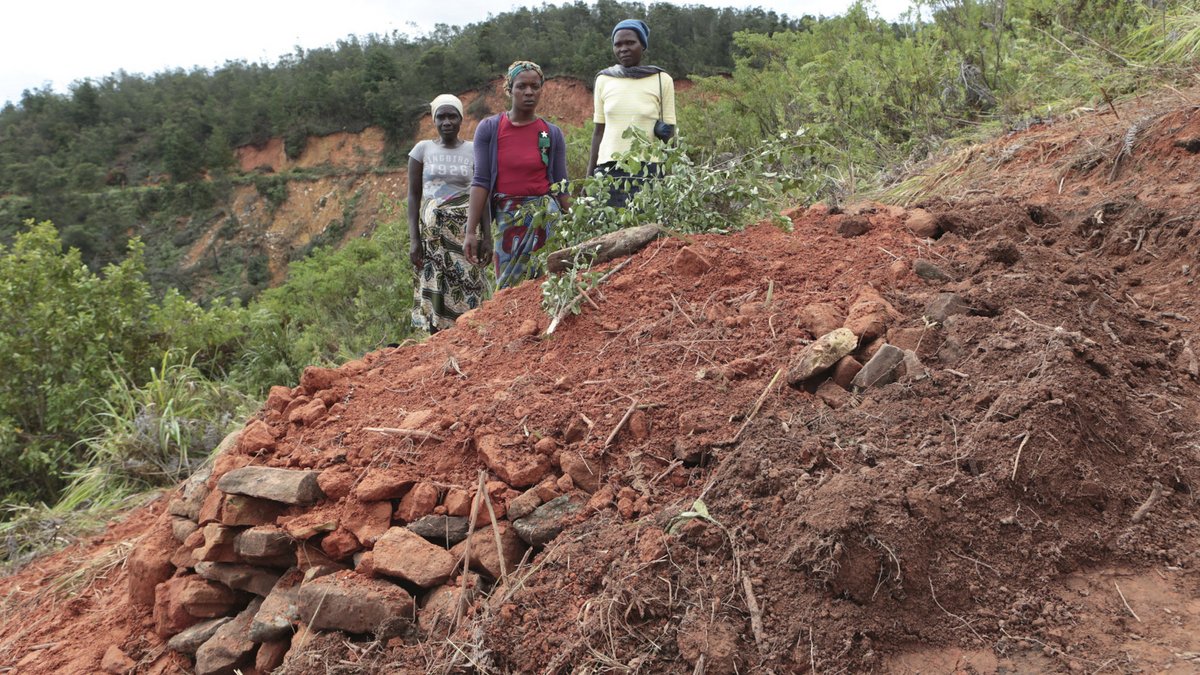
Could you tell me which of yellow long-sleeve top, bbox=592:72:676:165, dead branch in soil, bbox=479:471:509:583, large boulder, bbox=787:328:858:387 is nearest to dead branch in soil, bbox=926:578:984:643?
large boulder, bbox=787:328:858:387

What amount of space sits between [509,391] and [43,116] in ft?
192

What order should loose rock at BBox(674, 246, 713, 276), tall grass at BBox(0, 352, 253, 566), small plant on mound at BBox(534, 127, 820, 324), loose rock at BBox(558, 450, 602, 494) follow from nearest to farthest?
loose rock at BBox(558, 450, 602, 494)
loose rock at BBox(674, 246, 713, 276)
small plant on mound at BBox(534, 127, 820, 324)
tall grass at BBox(0, 352, 253, 566)

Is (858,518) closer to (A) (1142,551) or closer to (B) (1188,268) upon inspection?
(A) (1142,551)

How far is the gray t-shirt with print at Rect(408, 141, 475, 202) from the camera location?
4.71 m

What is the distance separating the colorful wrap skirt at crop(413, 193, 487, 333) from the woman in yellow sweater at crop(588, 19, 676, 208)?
892mm

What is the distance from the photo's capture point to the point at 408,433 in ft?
8.11

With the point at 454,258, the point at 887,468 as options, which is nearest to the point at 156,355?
the point at 454,258

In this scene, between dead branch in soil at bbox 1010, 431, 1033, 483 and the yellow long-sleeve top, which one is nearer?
dead branch in soil at bbox 1010, 431, 1033, 483

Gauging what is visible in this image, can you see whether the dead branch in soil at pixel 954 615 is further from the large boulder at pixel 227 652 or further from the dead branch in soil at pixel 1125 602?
the large boulder at pixel 227 652

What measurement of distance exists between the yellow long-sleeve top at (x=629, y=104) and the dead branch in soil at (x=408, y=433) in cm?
224

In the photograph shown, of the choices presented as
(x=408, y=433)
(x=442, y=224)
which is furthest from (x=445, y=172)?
(x=408, y=433)

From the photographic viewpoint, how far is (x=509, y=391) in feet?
8.38

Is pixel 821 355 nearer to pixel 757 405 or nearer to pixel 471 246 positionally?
pixel 757 405

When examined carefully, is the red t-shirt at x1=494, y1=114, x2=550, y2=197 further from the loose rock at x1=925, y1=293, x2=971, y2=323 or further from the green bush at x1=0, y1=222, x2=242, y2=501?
the green bush at x1=0, y1=222, x2=242, y2=501
